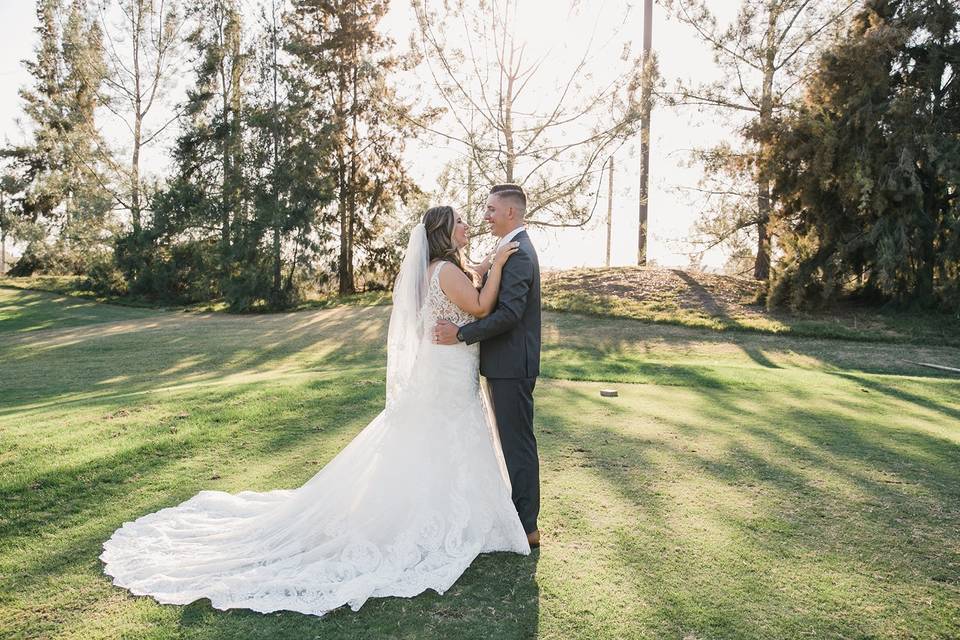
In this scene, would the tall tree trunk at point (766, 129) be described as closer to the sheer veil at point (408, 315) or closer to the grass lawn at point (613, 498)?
the grass lawn at point (613, 498)

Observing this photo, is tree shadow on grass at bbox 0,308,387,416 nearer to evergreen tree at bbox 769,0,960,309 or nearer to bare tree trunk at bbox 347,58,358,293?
bare tree trunk at bbox 347,58,358,293

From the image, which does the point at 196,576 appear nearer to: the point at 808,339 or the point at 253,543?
the point at 253,543

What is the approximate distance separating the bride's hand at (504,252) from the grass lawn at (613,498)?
1861 millimetres

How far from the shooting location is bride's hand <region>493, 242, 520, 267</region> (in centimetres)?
412

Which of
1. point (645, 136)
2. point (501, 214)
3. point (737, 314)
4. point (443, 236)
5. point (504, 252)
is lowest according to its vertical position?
point (737, 314)

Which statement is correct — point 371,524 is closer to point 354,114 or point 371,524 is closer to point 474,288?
point 474,288

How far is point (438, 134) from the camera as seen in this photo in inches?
794

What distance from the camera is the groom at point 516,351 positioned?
4.15 m

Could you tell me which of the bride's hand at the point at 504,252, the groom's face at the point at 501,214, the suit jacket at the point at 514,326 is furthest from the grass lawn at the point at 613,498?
the groom's face at the point at 501,214

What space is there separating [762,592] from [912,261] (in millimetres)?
17864

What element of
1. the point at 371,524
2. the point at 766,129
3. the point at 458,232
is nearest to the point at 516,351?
the point at 458,232

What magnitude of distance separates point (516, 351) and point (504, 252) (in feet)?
2.18

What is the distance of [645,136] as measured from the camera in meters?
19.8

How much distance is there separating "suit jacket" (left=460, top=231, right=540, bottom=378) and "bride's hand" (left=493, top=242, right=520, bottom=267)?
1.5 inches
